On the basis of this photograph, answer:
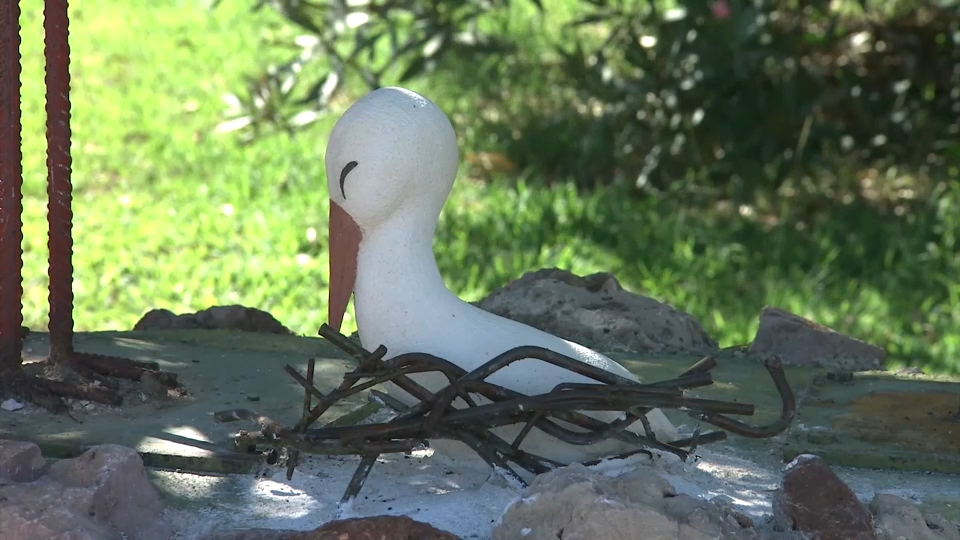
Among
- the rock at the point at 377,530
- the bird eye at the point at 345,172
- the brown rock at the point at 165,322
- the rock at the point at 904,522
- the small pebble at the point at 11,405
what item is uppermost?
the bird eye at the point at 345,172

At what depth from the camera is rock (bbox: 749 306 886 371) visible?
3.68 metres

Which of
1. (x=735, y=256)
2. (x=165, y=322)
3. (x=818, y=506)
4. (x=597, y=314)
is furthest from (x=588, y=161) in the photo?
(x=818, y=506)

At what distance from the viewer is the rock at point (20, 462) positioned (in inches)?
91.6

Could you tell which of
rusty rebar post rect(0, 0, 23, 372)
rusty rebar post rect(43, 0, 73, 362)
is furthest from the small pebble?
rusty rebar post rect(43, 0, 73, 362)

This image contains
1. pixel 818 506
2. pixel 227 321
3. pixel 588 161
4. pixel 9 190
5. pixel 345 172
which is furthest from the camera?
pixel 588 161

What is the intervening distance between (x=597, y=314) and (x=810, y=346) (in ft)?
1.88

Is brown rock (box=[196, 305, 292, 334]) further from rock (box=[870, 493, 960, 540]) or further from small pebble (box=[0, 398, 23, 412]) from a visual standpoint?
rock (box=[870, 493, 960, 540])

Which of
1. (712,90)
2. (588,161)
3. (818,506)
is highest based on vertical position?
(712,90)

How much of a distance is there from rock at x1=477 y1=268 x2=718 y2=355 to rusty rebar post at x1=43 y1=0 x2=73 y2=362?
1.23 meters

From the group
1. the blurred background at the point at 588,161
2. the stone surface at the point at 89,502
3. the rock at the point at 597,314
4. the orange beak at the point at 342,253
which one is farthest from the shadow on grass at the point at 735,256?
the stone surface at the point at 89,502

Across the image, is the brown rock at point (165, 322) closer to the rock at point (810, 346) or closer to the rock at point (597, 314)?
the rock at point (597, 314)

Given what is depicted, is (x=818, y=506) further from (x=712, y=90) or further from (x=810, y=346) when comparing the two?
(x=712, y=90)

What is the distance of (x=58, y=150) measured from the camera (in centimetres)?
290

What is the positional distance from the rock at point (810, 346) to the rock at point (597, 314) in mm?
159
